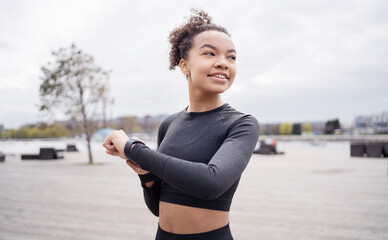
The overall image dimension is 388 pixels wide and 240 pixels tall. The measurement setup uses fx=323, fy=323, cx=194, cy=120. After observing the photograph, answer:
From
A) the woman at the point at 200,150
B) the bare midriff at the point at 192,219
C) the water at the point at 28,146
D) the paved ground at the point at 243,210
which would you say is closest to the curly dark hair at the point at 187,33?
the woman at the point at 200,150

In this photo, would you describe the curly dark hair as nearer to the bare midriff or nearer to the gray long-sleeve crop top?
the gray long-sleeve crop top

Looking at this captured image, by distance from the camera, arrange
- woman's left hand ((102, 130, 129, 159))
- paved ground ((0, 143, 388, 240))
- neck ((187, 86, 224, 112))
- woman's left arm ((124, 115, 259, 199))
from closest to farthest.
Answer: woman's left arm ((124, 115, 259, 199)) < woman's left hand ((102, 130, 129, 159)) < neck ((187, 86, 224, 112)) < paved ground ((0, 143, 388, 240))

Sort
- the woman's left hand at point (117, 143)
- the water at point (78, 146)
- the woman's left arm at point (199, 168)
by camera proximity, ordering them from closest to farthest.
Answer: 1. the woman's left arm at point (199, 168)
2. the woman's left hand at point (117, 143)
3. the water at point (78, 146)

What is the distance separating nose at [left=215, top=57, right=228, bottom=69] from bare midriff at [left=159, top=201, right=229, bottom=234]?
21.7 inches

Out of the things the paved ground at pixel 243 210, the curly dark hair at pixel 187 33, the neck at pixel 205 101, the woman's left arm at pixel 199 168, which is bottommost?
the paved ground at pixel 243 210

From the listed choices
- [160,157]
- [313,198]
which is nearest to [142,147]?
[160,157]

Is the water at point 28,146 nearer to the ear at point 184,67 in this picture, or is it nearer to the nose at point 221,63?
the ear at point 184,67

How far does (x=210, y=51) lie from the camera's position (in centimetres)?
128

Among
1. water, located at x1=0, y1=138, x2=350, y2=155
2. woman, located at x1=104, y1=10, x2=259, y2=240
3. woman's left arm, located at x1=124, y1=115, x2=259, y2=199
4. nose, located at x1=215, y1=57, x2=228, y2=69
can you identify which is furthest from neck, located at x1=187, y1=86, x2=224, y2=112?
water, located at x1=0, y1=138, x2=350, y2=155

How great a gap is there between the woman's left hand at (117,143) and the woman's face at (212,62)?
1.19ft

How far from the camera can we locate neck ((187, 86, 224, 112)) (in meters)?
1.35

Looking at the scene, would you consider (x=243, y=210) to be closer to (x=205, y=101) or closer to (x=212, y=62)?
(x=205, y=101)

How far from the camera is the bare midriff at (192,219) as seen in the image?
1.21 m

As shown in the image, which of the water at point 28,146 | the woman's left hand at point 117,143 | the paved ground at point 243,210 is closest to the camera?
the woman's left hand at point 117,143
